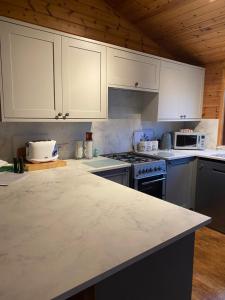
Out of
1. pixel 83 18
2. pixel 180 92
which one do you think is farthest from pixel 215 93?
pixel 83 18

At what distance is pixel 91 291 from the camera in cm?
83

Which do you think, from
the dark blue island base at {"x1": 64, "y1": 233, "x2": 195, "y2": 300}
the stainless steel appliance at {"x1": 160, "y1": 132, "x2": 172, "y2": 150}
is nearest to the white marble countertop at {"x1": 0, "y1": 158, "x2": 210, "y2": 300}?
the dark blue island base at {"x1": 64, "y1": 233, "x2": 195, "y2": 300}

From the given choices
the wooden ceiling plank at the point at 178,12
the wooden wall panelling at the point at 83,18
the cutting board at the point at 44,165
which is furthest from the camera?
the wooden ceiling plank at the point at 178,12

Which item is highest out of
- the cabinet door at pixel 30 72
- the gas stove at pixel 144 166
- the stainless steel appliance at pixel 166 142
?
the cabinet door at pixel 30 72

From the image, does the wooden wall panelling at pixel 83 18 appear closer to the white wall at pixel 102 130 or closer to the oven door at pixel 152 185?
the white wall at pixel 102 130

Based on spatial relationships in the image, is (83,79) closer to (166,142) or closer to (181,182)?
(166,142)

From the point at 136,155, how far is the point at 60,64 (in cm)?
145

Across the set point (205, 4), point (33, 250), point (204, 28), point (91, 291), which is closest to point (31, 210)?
point (33, 250)

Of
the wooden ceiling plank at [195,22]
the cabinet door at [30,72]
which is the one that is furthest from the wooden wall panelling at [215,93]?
the cabinet door at [30,72]

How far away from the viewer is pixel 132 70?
101 inches

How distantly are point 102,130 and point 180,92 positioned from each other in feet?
4.02

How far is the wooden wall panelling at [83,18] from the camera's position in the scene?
2131 mm

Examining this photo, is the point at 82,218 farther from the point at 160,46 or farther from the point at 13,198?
the point at 160,46

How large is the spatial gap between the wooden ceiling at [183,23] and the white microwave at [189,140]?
1.11 m
